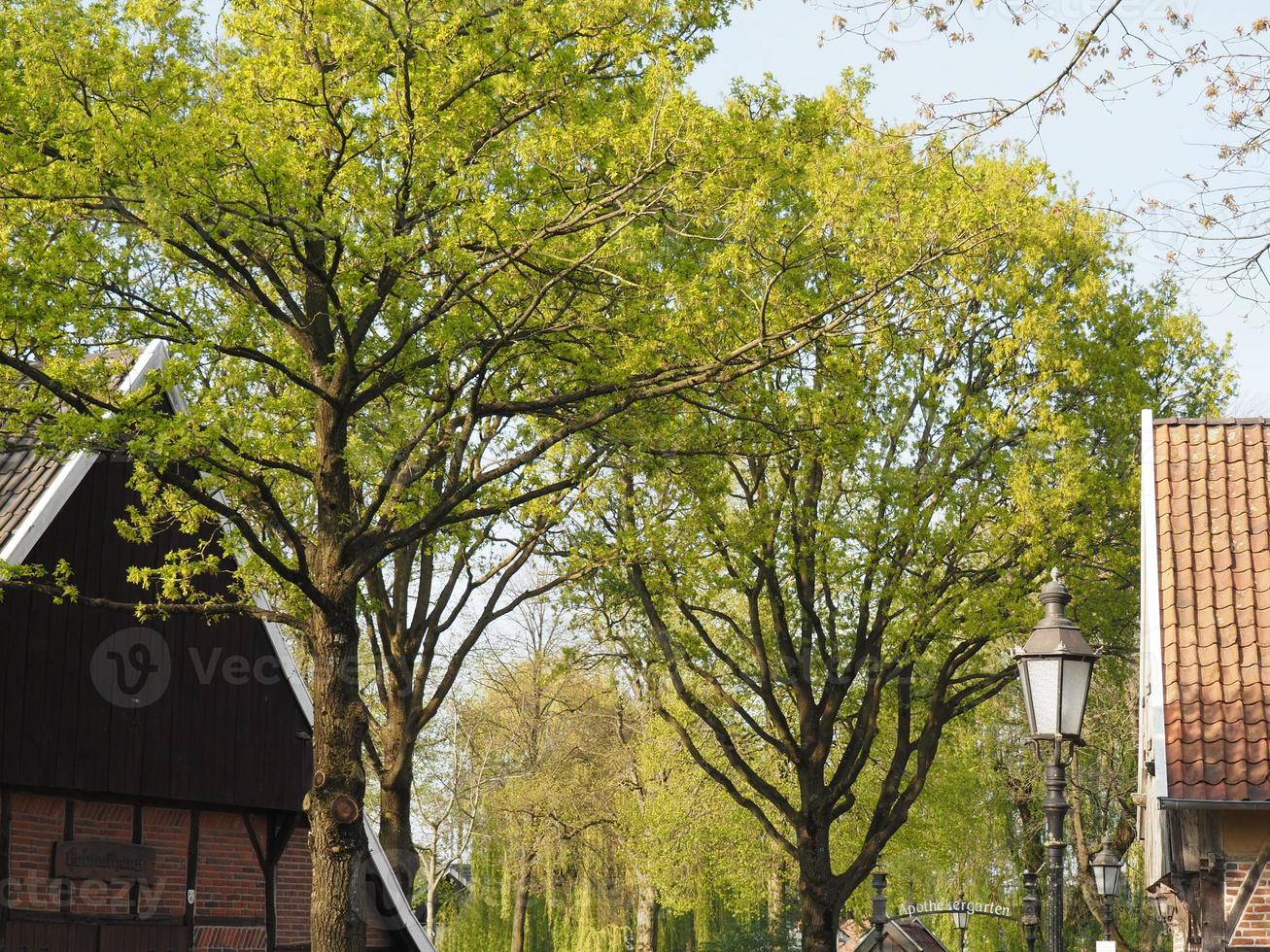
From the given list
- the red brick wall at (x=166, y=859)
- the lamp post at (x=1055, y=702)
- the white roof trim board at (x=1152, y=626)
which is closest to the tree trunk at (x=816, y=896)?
the white roof trim board at (x=1152, y=626)

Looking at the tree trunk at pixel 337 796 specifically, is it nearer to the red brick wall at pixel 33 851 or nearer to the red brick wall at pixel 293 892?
the red brick wall at pixel 33 851

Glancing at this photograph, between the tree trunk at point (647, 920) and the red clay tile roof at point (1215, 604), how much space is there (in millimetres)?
27685

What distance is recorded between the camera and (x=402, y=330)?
45.4ft

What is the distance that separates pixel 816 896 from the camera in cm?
2188

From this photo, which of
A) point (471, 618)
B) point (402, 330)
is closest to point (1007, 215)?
point (402, 330)

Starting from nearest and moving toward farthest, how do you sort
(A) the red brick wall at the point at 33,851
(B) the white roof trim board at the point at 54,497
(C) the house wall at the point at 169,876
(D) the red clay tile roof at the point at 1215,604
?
(D) the red clay tile roof at the point at 1215,604
(B) the white roof trim board at the point at 54,497
(A) the red brick wall at the point at 33,851
(C) the house wall at the point at 169,876

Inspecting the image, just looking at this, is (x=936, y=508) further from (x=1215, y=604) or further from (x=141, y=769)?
(x=141, y=769)

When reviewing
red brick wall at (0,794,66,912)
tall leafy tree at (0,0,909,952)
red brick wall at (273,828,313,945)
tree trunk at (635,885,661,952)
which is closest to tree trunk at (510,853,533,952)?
tree trunk at (635,885,661,952)

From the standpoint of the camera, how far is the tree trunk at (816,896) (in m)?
21.8

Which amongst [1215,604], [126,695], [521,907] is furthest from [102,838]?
[521,907]

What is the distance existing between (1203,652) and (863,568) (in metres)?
7.10

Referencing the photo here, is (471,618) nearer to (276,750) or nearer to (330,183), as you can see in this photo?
(276,750)

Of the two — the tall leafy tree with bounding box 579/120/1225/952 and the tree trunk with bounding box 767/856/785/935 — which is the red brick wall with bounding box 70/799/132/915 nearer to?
the tall leafy tree with bounding box 579/120/1225/952

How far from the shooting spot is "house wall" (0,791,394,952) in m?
14.9
